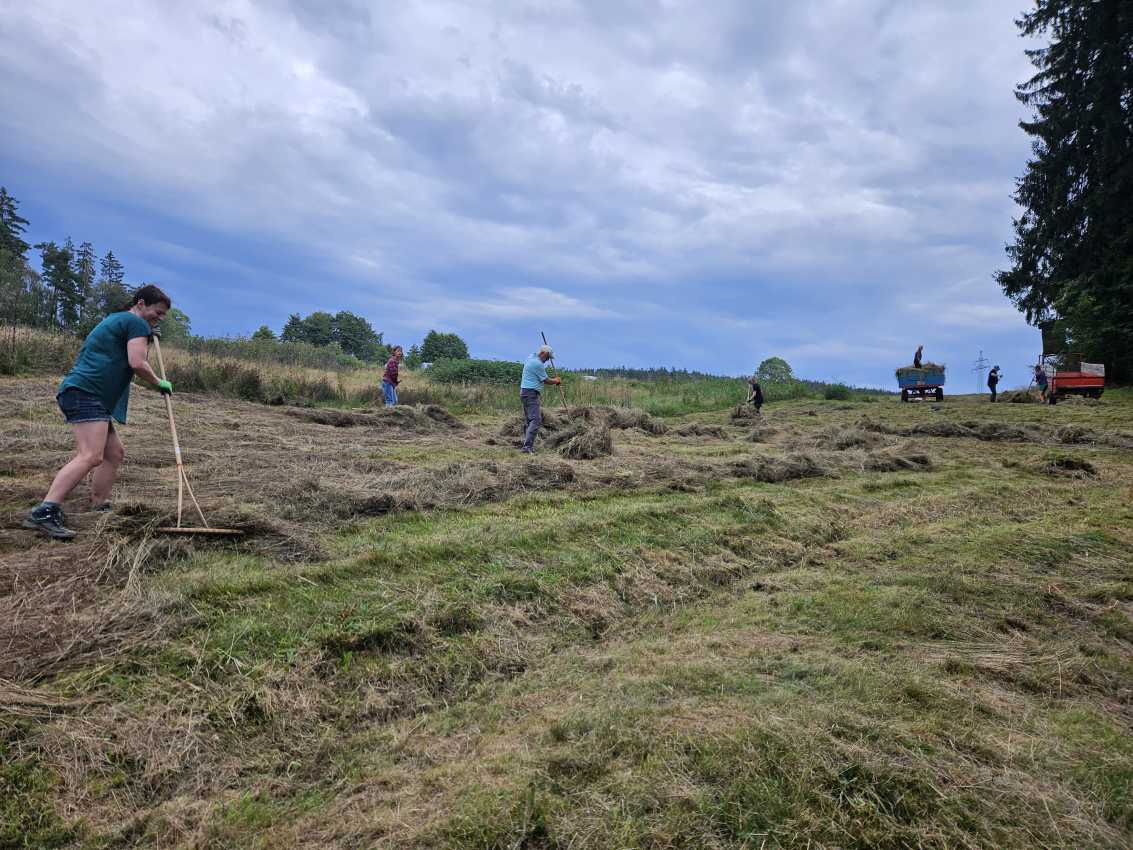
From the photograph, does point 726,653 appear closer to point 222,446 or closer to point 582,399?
point 222,446

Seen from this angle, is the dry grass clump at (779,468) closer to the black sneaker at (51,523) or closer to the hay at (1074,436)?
the black sneaker at (51,523)

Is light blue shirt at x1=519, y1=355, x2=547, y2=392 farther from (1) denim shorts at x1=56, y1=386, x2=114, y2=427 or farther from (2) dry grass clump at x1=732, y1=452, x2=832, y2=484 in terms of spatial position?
(1) denim shorts at x1=56, y1=386, x2=114, y2=427

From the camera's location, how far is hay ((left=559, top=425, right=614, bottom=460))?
10.2m

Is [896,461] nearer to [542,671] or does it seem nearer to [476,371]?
[542,671]

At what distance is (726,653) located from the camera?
3939 mm

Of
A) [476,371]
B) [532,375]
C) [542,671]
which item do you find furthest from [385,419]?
[476,371]

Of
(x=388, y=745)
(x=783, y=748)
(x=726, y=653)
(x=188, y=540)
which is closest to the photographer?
(x=783, y=748)

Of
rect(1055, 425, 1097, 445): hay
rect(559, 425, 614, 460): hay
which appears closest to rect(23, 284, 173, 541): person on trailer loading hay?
rect(559, 425, 614, 460): hay

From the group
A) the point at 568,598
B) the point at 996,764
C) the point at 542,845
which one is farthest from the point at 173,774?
the point at 996,764

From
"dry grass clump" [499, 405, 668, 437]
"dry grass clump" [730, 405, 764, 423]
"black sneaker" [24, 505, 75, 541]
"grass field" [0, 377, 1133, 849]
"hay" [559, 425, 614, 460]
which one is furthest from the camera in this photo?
"dry grass clump" [730, 405, 764, 423]

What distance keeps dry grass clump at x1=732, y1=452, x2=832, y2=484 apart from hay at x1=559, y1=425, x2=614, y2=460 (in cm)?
216

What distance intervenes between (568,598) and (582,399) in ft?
64.7

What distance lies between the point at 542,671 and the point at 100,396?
4.14 metres

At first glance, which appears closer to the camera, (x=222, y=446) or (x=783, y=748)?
(x=783, y=748)
